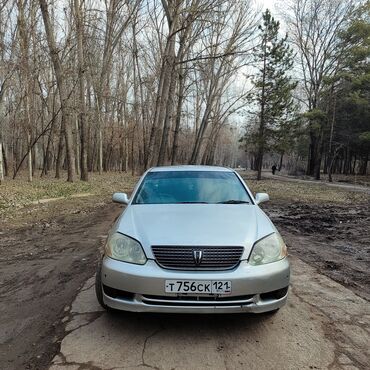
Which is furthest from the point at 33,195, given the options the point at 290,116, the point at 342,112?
the point at 342,112

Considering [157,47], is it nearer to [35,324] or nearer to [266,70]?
[266,70]

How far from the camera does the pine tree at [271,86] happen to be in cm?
3609

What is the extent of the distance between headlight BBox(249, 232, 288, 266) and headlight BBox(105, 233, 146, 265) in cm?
101

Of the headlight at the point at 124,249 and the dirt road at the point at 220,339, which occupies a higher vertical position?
the headlight at the point at 124,249

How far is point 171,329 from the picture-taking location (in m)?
3.73

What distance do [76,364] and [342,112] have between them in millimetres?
43051

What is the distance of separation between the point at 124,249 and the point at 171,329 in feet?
2.89

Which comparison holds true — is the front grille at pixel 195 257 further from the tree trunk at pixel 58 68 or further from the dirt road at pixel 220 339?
the tree trunk at pixel 58 68

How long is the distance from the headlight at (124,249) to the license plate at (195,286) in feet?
1.10

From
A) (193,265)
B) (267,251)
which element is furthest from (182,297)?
(267,251)

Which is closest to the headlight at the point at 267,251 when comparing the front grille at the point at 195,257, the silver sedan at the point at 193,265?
the silver sedan at the point at 193,265

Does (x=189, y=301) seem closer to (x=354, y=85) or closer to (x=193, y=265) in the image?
(x=193, y=265)

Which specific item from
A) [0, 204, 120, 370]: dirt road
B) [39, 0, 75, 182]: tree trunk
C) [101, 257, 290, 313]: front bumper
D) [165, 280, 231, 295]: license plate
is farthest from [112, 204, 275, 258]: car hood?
[39, 0, 75, 182]: tree trunk

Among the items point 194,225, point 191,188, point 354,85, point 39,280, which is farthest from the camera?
point 354,85
